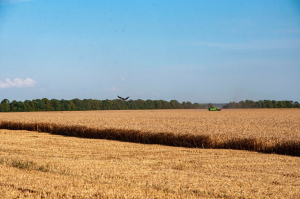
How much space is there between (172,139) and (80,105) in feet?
280

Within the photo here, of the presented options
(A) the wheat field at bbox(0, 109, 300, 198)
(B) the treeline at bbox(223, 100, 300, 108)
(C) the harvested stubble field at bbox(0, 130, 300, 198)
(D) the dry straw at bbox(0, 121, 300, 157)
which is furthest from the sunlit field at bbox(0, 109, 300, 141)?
(B) the treeline at bbox(223, 100, 300, 108)

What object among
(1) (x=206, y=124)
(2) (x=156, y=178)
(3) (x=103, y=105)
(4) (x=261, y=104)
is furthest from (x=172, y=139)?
(4) (x=261, y=104)

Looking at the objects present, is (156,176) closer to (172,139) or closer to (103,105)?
(172,139)

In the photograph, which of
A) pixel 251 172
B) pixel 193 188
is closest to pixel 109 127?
pixel 251 172

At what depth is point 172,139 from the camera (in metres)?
19.6

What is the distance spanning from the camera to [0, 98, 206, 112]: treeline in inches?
3548

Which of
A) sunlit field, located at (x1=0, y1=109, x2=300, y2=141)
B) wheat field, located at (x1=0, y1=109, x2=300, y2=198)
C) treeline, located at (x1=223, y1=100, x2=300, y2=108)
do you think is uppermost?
treeline, located at (x1=223, y1=100, x2=300, y2=108)

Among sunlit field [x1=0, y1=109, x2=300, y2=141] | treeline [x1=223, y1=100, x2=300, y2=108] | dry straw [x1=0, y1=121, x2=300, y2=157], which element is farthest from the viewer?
treeline [x1=223, y1=100, x2=300, y2=108]

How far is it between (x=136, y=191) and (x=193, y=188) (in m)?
1.54

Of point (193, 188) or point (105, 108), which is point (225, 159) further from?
point (105, 108)

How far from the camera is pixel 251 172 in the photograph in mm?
10805

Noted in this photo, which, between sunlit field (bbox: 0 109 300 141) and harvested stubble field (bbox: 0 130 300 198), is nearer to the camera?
harvested stubble field (bbox: 0 130 300 198)

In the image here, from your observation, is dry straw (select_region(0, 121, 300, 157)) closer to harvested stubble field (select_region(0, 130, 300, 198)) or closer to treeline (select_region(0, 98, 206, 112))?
harvested stubble field (select_region(0, 130, 300, 198))

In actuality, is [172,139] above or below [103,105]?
below
